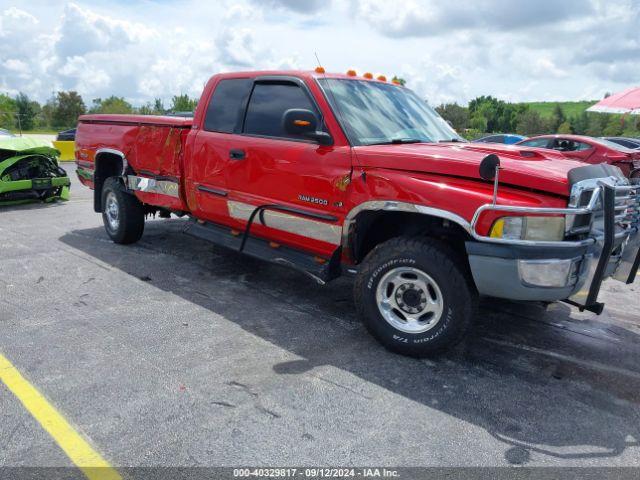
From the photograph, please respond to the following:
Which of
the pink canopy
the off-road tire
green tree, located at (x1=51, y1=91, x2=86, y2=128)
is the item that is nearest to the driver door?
the off-road tire

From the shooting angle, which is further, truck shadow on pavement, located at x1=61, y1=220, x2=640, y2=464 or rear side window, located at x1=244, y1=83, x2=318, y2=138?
rear side window, located at x1=244, y1=83, x2=318, y2=138

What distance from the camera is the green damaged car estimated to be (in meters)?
8.81

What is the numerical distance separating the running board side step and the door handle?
2.41 ft

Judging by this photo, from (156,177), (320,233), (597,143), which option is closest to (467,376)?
(320,233)

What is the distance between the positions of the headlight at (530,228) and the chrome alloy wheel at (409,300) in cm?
60

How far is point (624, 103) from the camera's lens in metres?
10.7

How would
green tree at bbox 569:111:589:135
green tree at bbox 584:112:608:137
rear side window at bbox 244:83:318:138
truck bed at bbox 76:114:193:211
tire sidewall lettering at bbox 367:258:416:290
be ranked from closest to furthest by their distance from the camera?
tire sidewall lettering at bbox 367:258:416:290
rear side window at bbox 244:83:318:138
truck bed at bbox 76:114:193:211
green tree at bbox 584:112:608:137
green tree at bbox 569:111:589:135

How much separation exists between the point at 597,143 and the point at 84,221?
437 inches

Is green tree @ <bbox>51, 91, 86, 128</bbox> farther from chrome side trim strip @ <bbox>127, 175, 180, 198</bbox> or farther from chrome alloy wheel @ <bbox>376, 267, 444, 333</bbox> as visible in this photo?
chrome alloy wheel @ <bbox>376, 267, 444, 333</bbox>

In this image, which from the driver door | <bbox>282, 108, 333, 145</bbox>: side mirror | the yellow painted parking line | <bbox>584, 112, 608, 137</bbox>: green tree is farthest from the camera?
<bbox>584, 112, 608, 137</bbox>: green tree

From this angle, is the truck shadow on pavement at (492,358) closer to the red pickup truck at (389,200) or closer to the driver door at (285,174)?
the red pickup truck at (389,200)

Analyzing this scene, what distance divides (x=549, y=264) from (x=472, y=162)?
0.79m

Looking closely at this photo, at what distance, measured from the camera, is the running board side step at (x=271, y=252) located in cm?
414

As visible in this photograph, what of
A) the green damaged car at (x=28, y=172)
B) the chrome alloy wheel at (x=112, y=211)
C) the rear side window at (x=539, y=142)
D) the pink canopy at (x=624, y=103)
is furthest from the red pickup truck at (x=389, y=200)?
the rear side window at (x=539, y=142)
